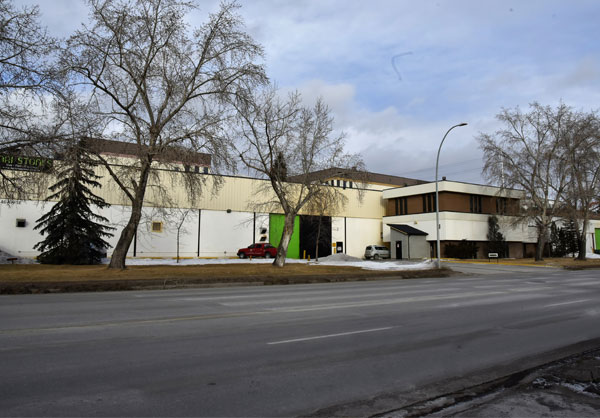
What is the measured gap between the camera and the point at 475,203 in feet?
177

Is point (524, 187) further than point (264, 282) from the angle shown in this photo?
Yes

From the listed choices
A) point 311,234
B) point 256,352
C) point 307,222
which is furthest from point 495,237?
point 256,352

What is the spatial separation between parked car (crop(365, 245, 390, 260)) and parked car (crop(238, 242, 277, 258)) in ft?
41.9

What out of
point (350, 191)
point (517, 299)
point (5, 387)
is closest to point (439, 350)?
point (5, 387)

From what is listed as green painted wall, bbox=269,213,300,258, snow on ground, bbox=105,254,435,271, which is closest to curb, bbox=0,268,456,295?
snow on ground, bbox=105,254,435,271

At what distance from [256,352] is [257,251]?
38025 mm

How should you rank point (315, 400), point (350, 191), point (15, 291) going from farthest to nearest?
point (350, 191)
point (15, 291)
point (315, 400)

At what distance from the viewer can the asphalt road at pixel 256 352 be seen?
15.6ft

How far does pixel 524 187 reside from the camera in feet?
151

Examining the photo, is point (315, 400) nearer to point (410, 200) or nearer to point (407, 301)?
point (407, 301)

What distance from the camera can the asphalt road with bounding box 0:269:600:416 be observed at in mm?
4766

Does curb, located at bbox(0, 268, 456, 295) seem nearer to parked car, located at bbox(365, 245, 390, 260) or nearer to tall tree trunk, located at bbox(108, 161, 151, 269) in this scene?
tall tree trunk, located at bbox(108, 161, 151, 269)

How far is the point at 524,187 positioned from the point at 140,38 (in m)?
38.9

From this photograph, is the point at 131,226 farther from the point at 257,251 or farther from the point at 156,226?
the point at 257,251
